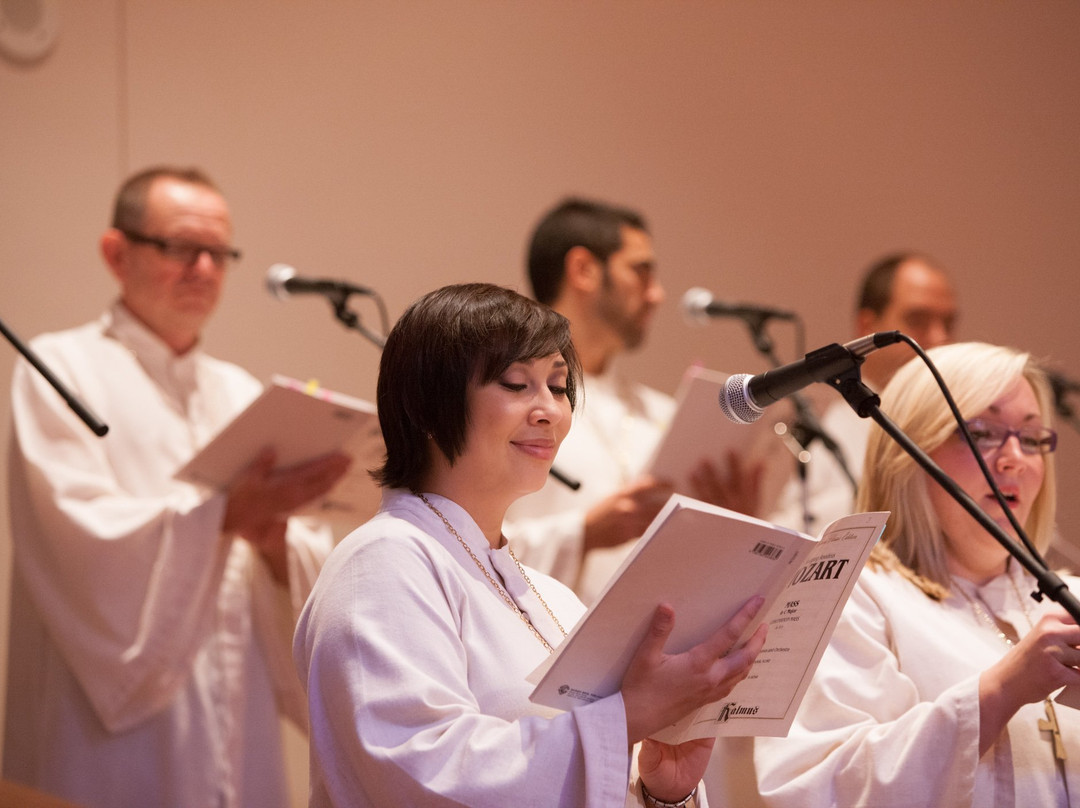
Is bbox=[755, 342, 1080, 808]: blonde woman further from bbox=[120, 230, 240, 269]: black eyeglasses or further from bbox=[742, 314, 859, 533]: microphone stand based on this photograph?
bbox=[120, 230, 240, 269]: black eyeglasses

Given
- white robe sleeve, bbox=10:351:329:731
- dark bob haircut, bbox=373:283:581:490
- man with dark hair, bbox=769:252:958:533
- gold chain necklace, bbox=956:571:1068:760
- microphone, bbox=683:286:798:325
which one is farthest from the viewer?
man with dark hair, bbox=769:252:958:533

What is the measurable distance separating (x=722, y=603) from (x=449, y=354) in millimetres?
573

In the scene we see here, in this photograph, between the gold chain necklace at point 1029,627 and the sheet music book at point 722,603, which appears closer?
Result: the sheet music book at point 722,603

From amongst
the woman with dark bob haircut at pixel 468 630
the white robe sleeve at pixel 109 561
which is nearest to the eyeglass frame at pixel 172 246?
the white robe sleeve at pixel 109 561

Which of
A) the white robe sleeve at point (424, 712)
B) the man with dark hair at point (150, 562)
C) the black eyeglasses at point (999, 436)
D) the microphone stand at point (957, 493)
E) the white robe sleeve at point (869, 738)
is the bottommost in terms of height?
the man with dark hair at point (150, 562)

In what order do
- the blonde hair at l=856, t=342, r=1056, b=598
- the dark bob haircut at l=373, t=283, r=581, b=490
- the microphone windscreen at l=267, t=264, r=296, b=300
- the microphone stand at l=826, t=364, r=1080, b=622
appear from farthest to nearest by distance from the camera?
1. the microphone windscreen at l=267, t=264, r=296, b=300
2. the blonde hair at l=856, t=342, r=1056, b=598
3. the dark bob haircut at l=373, t=283, r=581, b=490
4. the microphone stand at l=826, t=364, r=1080, b=622

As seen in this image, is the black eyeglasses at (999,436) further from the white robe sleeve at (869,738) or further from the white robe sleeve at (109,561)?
the white robe sleeve at (109,561)

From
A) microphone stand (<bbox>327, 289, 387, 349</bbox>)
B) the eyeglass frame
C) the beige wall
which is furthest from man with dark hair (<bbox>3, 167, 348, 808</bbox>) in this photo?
the beige wall

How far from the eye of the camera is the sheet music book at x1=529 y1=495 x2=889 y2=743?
170 cm

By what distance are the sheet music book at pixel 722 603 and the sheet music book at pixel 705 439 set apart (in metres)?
1.66

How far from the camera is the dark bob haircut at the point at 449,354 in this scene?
6.47ft

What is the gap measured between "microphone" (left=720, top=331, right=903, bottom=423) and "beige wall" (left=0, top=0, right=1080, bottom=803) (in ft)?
10.6

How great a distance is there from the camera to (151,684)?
3.56m

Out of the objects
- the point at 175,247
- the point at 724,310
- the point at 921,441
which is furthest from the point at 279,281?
the point at 921,441
